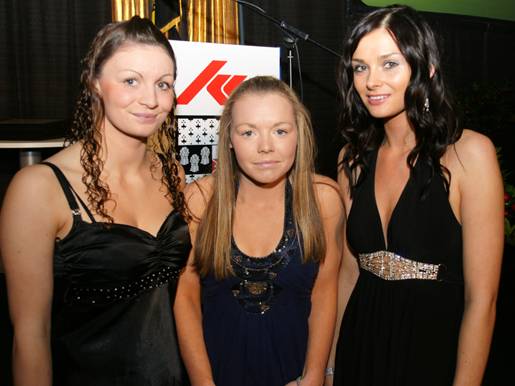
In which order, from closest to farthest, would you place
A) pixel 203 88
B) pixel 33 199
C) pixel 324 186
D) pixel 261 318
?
pixel 33 199, pixel 261 318, pixel 324 186, pixel 203 88

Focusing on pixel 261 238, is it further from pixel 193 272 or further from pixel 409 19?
pixel 409 19

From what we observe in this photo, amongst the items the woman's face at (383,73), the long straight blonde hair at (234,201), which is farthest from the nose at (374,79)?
the long straight blonde hair at (234,201)

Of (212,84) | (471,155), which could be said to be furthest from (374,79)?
(212,84)

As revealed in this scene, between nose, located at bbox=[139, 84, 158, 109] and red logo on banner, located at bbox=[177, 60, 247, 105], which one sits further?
red logo on banner, located at bbox=[177, 60, 247, 105]

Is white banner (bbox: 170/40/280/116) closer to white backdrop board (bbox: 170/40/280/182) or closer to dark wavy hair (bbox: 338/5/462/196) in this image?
white backdrop board (bbox: 170/40/280/182)

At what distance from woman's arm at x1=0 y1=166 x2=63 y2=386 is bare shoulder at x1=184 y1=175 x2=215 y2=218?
55 cm

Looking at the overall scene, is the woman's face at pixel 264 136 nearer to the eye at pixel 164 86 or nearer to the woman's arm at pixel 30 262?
the eye at pixel 164 86

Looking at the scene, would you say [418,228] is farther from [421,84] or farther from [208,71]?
[208,71]

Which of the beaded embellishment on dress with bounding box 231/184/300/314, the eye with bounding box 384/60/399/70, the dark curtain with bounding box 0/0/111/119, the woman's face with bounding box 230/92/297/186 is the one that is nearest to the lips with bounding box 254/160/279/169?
the woman's face with bounding box 230/92/297/186

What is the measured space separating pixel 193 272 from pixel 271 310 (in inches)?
12.3

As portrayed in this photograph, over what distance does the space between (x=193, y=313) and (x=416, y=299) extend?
77 cm

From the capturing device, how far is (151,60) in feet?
4.80

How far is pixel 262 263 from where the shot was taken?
1.73 m

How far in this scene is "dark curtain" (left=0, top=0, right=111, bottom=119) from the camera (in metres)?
3.94
